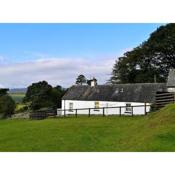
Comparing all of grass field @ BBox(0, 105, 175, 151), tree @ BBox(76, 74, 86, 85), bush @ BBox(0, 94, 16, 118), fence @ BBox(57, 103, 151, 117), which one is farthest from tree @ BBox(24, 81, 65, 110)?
grass field @ BBox(0, 105, 175, 151)

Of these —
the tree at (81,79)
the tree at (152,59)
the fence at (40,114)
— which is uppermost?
the tree at (152,59)

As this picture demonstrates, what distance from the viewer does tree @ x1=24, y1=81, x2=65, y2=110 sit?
59.2 metres

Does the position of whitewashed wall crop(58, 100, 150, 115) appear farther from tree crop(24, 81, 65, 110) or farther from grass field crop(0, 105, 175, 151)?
grass field crop(0, 105, 175, 151)

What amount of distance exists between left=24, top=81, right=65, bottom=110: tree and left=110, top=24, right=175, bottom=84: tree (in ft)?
30.8

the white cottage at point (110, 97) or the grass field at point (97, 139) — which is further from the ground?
the white cottage at point (110, 97)

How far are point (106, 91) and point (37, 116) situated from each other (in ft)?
27.2

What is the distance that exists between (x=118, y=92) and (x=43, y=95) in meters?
16.9

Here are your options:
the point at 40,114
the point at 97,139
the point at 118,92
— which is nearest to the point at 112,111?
the point at 118,92

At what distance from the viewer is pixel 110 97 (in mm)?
46000

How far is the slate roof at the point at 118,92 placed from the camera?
43531 millimetres

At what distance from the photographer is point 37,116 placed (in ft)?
144

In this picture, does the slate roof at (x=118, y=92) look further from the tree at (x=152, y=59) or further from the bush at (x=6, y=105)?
the bush at (x=6, y=105)

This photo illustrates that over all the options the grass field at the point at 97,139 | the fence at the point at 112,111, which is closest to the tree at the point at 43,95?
the fence at the point at 112,111
